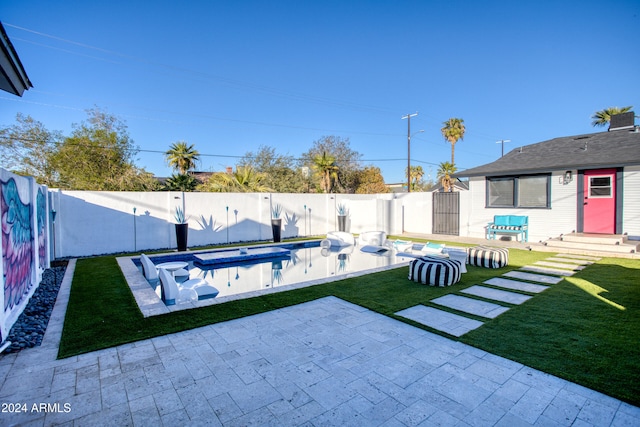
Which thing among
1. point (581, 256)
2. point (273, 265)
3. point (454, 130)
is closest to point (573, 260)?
point (581, 256)

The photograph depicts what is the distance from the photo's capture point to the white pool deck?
7.91 ft

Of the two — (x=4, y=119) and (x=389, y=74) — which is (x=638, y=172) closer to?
(x=389, y=74)

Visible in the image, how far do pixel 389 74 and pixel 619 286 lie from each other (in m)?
→ 16.7

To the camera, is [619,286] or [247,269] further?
[247,269]

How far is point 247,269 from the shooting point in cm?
891

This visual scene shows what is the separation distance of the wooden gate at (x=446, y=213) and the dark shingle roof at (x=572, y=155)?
1404mm

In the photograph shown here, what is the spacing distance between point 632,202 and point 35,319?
14542 mm

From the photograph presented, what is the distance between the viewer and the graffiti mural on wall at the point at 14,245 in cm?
405

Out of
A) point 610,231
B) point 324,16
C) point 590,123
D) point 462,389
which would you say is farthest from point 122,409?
point 590,123

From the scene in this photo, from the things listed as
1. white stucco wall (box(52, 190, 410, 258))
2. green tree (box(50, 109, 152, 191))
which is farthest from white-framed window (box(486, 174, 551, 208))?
green tree (box(50, 109, 152, 191))

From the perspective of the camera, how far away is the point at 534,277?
21.9 ft

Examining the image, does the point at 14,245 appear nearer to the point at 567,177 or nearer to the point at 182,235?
the point at 182,235

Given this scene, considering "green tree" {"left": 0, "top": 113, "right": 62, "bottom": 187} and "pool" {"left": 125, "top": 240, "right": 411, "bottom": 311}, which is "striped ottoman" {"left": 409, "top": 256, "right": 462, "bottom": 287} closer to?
"pool" {"left": 125, "top": 240, "right": 411, "bottom": 311}

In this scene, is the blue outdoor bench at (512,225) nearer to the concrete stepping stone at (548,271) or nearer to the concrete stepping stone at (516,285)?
the concrete stepping stone at (548,271)
